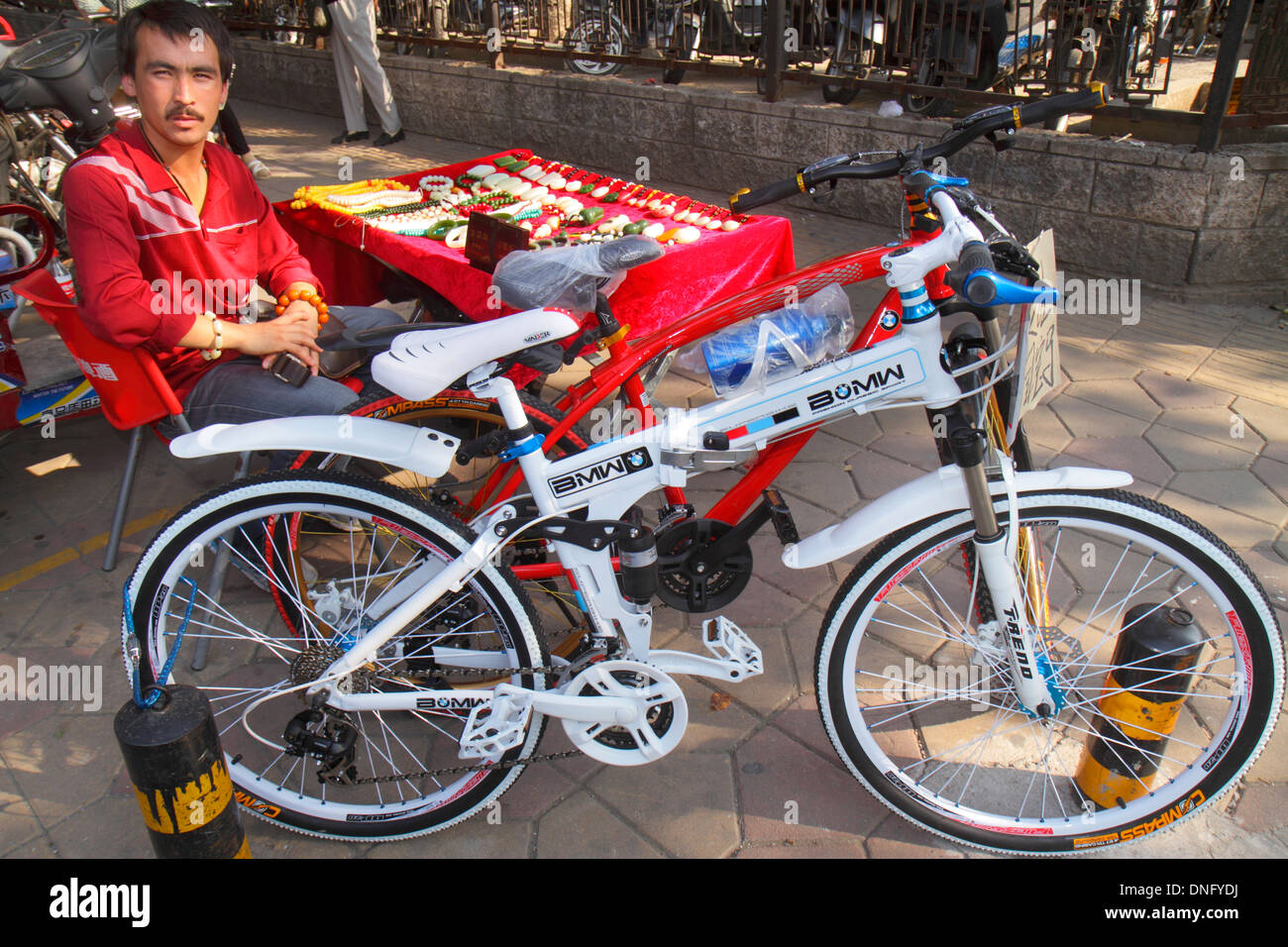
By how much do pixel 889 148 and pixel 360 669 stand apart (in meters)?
4.92

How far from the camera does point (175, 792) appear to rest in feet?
5.63

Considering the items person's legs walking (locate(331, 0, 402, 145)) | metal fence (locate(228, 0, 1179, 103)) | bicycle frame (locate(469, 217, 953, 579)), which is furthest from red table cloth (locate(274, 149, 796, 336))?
person's legs walking (locate(331, 0, 402, 145))

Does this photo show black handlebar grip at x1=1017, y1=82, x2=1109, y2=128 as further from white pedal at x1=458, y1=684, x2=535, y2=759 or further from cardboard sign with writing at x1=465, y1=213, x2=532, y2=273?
white pedal at x1=458, y1=684, x2=535, y2=759

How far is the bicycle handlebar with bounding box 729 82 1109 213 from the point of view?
198cm

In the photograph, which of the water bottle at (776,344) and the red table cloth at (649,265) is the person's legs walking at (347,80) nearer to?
the red table cloth at (649,265)

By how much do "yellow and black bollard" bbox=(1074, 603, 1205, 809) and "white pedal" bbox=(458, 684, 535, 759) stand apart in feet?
4.29

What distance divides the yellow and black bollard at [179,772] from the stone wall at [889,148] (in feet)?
17.0

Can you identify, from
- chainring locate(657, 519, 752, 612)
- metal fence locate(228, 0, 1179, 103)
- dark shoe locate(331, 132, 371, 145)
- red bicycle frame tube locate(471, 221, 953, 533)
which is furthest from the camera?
dark shoe locate(331, 132, 371, 145)

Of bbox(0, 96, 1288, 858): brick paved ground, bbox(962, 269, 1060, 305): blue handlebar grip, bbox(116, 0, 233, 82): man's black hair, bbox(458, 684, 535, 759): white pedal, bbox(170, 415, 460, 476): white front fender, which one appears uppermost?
bbox(116, 0, 233, 82): man's black hair

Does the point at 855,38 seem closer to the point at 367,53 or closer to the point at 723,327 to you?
the point at 367,53

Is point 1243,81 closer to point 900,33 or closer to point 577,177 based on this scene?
point 900,33

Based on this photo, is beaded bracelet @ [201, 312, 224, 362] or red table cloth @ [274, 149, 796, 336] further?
red table cloth @ [274, 149, 796, 336]

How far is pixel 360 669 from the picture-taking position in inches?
80.4

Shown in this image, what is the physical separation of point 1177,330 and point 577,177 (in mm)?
3154
